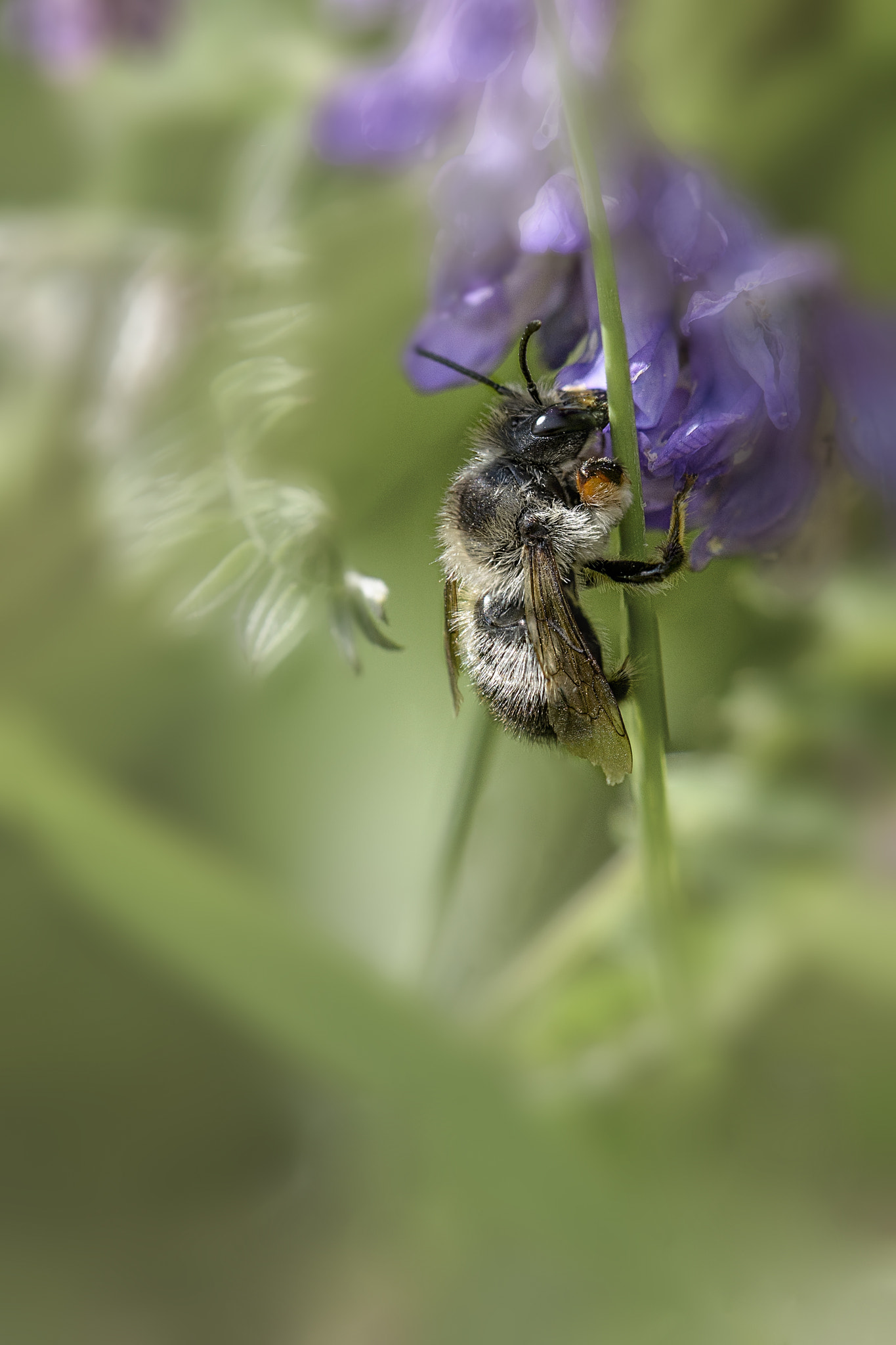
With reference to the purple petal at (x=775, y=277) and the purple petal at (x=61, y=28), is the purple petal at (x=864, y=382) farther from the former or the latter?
the purple petal at (x=61, y=28)

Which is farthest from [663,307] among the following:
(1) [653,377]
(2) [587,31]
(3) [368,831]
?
(3) [368,831]

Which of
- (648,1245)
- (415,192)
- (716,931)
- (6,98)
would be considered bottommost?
(648,1245)

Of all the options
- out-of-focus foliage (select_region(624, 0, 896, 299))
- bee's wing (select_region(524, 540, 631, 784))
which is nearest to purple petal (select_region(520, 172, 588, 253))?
bee's wing (select_region(524, 540, 631, 784))

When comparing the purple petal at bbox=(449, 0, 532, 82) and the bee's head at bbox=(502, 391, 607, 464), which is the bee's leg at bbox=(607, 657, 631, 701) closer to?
the bee's head at bbox=(502, 391, 607, 464)

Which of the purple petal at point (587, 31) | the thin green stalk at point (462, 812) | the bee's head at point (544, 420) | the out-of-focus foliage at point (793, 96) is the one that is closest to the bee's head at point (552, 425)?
the bee's head at point (544, 420)

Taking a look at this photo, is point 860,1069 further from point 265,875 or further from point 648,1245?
point 265,875

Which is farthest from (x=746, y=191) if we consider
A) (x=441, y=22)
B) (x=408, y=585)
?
(x=408, y=585)

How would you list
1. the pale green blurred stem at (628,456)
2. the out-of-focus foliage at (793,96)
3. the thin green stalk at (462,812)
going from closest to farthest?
the pale green blurred stem at (628,456) < the thin green stalk at (462,812) < the out-of-focus foliage at (793,96)
